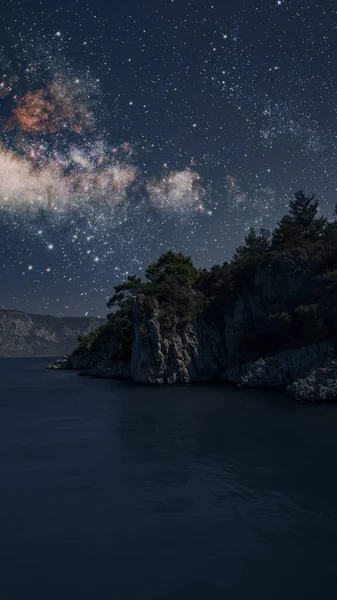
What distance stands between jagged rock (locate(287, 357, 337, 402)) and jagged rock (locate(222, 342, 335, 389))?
160 inches

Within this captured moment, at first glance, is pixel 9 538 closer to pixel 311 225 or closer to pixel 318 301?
pixel 318 301

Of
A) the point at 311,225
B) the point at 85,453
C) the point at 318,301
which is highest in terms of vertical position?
the point at 311,225

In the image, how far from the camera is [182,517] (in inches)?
468

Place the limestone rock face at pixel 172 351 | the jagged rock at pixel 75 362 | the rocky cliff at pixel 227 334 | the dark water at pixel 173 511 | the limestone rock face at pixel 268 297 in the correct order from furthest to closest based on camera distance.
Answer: the jagged rock at pixel 75 362 → the limestone rock face at pixel 172 351 → the limestone rock face at pixel 268 297 → the rocky cliff at pixel 227 334 → the dark water at pixel 173 511

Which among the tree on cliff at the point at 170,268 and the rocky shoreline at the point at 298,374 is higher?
the tree on cliff at the point at 170,268

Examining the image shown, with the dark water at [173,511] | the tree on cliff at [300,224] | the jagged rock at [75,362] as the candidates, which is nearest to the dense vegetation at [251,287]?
the tree on cliff at [300,224]

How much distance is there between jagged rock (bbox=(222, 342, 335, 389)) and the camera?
43281 millimetres

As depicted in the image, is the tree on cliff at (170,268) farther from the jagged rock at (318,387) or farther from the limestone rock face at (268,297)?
the jagged rock at (318,387)

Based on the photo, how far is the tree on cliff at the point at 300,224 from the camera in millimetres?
67438

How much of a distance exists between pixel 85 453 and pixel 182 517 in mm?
9646

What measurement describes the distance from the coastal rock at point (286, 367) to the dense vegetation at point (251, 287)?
8.79 ft

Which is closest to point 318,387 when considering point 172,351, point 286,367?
point 286,367

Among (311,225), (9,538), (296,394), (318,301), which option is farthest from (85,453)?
(311,225)

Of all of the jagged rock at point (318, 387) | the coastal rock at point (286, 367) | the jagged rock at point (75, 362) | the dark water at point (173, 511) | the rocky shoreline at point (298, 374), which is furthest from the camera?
the jagged rock at point (75, 362)
